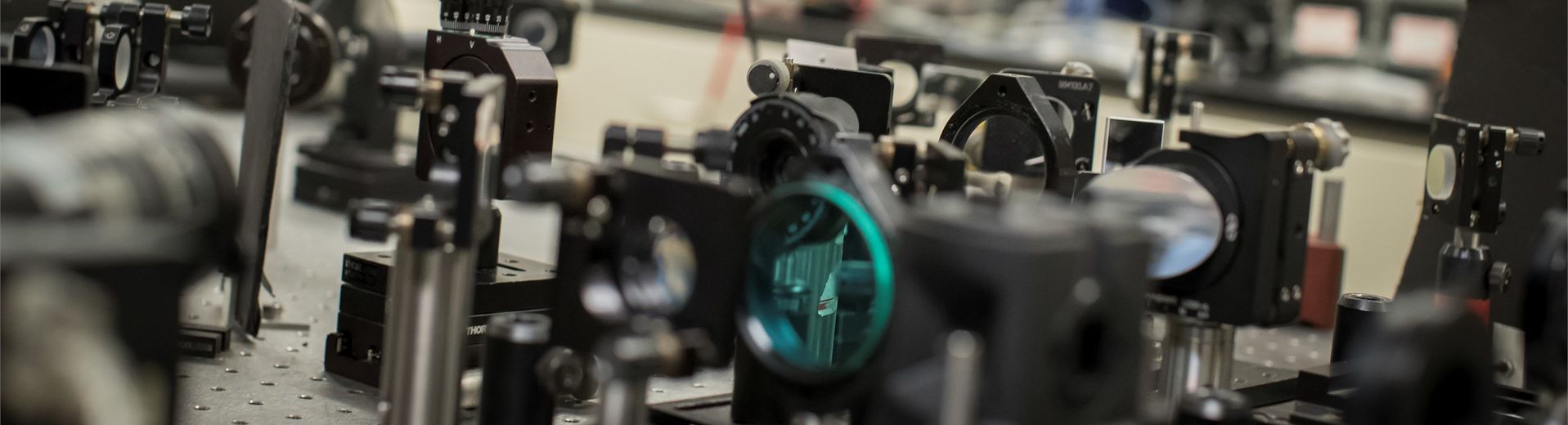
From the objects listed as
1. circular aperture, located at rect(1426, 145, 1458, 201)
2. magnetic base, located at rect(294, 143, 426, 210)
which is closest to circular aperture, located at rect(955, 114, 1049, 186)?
circular aperture, located at rect(1426, 145, 1458, 201)

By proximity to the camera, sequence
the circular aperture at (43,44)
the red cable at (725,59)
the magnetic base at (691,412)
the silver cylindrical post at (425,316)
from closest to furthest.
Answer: the silver cylindrical post at (425,316) → the magnetic base at (691,412) → the circular aperture at (43,44) → the red cable at (725,59)

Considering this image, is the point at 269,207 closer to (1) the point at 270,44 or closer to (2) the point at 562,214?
(1) the point at 270,44

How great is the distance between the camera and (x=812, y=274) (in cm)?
111

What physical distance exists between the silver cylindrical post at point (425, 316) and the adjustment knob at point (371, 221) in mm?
12

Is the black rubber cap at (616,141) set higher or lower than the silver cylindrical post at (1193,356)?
higher

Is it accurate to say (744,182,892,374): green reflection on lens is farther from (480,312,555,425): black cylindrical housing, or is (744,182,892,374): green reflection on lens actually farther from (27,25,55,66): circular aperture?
(27,25,55,66): circular aperture

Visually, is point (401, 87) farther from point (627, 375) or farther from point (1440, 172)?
point (1440, 172)

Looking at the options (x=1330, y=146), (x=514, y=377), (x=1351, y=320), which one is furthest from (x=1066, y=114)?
(x=514, y=377)

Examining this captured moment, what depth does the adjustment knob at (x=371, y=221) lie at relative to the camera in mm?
1093

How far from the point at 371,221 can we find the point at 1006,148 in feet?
1.86

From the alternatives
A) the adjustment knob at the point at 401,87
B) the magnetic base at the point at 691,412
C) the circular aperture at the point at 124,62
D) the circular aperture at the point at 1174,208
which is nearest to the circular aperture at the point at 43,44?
the circular aperture at the point at 124,62

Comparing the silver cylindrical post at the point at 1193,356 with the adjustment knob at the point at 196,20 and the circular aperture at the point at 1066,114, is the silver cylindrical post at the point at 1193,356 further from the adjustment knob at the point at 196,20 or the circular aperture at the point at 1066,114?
the adjustment knob at the point at 196,20

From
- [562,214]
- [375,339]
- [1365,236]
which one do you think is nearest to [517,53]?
[375,339]

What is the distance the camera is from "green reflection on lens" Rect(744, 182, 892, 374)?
39.3 inches
